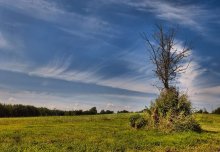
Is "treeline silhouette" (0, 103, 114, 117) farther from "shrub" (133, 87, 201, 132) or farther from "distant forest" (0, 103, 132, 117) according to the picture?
"shrub" (133, 87, 201, 132)

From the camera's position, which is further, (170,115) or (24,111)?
(24,111)

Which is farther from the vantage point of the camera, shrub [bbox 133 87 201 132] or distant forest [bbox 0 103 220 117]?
distant forest [bbox 0 103 220 117]

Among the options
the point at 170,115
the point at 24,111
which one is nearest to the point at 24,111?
the point at 24,111

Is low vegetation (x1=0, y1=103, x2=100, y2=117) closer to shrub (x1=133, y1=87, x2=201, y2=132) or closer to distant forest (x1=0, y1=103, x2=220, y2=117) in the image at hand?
distant forest (x1=0, y1=103, x2=220, y2=117)

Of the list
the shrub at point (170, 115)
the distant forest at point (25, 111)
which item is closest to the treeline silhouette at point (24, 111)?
the distant forest at point (25, 111)

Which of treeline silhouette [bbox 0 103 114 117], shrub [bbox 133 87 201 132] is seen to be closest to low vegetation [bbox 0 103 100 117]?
treeline silhouette [bbox 0 103 114 117]

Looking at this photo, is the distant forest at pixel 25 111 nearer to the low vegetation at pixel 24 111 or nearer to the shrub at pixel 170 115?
the low vegetation at pixel 24 111

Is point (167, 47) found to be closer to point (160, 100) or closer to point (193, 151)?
point (160, 100)

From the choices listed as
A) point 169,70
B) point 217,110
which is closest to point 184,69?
point 169,70

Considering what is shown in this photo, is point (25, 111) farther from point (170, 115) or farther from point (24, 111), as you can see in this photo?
point (170, 115)

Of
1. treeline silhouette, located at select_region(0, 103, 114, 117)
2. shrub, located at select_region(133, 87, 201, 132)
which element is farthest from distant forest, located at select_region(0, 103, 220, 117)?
shrub, located at select_region(133, 87, 201, 132)

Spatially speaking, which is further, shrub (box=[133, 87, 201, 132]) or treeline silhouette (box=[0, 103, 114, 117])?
treeline silhouette (box=[0, 103, 114, 117])

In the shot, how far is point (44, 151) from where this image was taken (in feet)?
86.3

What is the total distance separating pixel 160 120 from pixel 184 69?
1151cm
